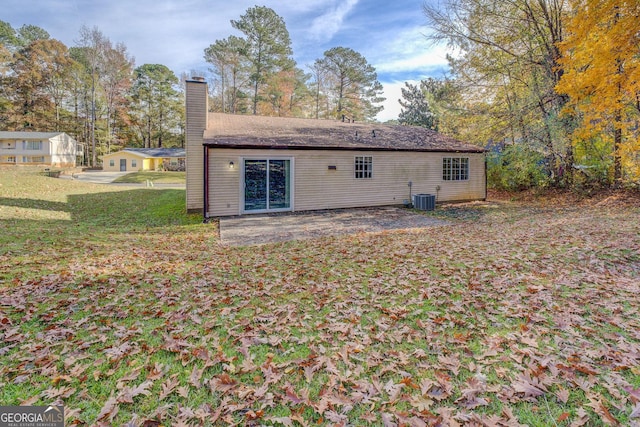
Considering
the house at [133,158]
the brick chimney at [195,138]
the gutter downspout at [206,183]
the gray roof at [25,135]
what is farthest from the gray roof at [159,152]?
the gutter downspout at [206,183]

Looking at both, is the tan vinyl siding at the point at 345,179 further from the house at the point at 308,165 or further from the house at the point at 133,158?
the house at the point at 133,158

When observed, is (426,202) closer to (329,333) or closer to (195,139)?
(195,139)

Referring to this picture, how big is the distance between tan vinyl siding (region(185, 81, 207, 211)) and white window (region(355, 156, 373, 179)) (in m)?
5.88

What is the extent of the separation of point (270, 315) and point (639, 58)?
1393 centimetres

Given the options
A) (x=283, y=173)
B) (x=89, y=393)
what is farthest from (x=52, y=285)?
(x=283, y=173)

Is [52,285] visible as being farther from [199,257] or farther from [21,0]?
[21,0]

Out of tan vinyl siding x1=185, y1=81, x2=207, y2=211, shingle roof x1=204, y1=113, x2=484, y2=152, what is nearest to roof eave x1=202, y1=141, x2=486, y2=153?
shingle roof x1=204, y1=113, x2=484, y2=152

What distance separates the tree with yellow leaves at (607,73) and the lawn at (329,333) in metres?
5.10

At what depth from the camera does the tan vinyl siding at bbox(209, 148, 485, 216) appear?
36.2ft

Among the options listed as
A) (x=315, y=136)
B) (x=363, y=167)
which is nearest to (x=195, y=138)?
(x=315, y=136)

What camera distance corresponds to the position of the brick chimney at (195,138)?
11891 millimetres

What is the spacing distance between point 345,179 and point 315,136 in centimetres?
218

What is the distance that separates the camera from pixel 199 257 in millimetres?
6422

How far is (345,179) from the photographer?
1279cm
